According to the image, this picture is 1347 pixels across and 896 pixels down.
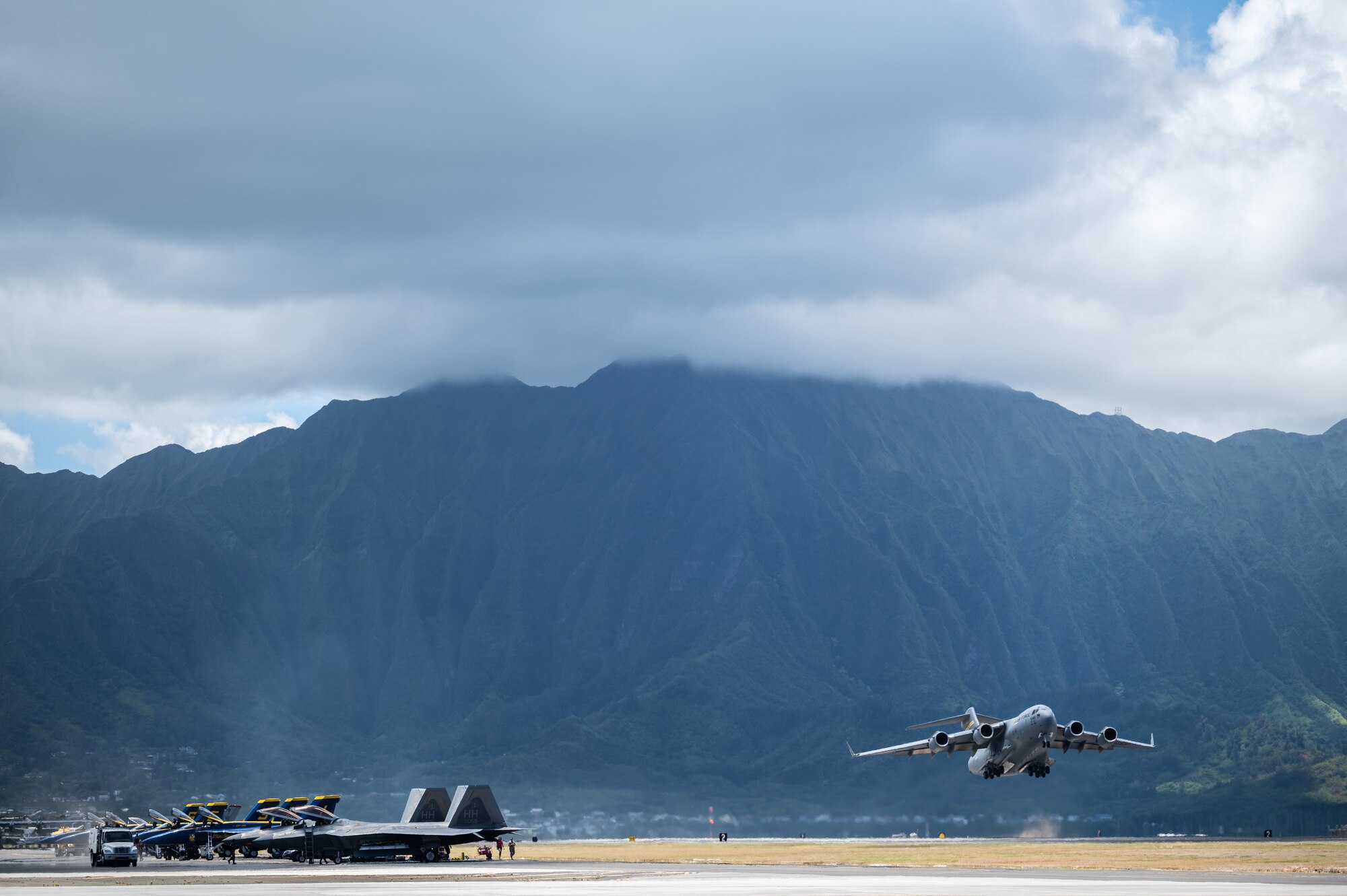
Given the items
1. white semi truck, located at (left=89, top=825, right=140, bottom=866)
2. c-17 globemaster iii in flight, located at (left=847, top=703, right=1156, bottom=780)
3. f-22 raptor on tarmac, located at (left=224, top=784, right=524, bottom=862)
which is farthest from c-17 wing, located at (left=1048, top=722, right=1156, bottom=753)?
white semi truck, located at (left=89, top=825, right=140, bottom=866)

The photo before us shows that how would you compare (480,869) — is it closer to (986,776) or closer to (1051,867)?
(1051,867)

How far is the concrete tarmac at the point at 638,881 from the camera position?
78625mm

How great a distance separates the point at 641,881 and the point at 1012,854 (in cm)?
4580

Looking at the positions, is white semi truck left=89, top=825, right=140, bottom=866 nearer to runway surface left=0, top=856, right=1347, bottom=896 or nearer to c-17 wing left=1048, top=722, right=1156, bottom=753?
runway surface left=0, top=856, right=1347, bottom=896

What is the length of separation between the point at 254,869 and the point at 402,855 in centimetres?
1575

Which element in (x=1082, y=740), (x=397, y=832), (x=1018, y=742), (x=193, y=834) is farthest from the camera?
(x=1082, y=740)

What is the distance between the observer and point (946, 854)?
128250mm

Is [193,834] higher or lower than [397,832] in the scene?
higher

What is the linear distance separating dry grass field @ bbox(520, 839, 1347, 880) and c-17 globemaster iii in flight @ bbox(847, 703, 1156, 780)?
7.47 m

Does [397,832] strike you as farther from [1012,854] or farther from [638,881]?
[1012,854]

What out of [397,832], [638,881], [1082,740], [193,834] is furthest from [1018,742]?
[193,834]

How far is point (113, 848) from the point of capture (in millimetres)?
118312

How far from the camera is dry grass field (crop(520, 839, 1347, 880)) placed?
109 m

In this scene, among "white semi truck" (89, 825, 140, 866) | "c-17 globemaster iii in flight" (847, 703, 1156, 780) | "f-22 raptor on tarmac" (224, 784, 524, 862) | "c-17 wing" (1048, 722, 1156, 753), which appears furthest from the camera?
"c-17 wing" (1048, 722, 1156, 753)
